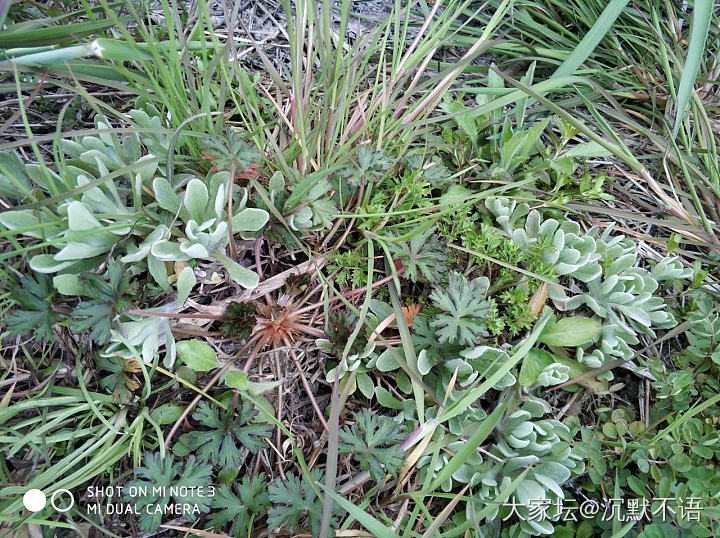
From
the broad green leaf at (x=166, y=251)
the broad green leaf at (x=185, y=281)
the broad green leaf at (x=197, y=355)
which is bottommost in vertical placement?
the broad green leaf at (x=197, y=355)

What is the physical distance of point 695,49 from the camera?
1.91 meters

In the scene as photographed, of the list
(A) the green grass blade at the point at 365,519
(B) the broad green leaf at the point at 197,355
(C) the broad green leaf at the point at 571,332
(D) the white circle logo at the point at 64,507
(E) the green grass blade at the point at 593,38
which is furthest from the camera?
(E) the green grass blade at the point at 593,38

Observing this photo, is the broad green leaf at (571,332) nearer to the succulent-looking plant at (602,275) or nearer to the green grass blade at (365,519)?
the succulent-looking plant at (602,275)

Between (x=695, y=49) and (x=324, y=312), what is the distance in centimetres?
171

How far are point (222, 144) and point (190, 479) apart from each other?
3.43 ft

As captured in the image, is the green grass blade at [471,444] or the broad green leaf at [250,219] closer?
the green grass blade at [471,444]

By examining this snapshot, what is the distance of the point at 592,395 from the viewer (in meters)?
1.94

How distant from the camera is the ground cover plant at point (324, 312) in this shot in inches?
60.8

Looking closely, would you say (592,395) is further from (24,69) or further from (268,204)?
(24,69)

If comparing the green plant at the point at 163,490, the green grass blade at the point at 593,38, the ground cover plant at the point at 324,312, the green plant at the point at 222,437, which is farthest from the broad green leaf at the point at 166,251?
the green grass blade at the point at 593,38

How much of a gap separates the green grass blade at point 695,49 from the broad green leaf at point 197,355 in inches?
72.7

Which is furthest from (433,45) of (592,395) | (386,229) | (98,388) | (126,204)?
(98,388)

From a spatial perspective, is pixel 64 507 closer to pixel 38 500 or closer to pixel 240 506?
pixel 38 500

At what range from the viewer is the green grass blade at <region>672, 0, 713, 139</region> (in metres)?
1.88
